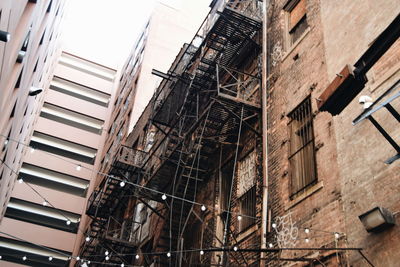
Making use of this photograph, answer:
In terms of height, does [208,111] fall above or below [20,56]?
below

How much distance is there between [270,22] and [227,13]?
1348 millimetres

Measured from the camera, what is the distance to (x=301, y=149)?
10164 millimetres

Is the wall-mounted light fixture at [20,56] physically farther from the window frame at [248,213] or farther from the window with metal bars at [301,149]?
the window with metal bars at [301,149]

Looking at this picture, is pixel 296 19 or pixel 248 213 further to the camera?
pixel 296 19

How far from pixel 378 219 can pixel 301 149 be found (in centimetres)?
344

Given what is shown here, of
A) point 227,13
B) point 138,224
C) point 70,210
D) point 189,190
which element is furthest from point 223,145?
point 70,210

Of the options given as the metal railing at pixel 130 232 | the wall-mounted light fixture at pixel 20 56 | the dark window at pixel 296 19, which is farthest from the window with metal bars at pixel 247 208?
the metal railing at pixel 130 232

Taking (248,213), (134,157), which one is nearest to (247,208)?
(248,213)

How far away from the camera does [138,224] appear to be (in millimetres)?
19906

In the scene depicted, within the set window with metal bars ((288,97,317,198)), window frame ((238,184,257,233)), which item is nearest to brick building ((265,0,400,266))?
window with metal bars ((288,97,317,198))

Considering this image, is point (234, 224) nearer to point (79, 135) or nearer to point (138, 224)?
point (138, 224)

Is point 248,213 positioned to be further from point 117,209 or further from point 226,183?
point 117,209

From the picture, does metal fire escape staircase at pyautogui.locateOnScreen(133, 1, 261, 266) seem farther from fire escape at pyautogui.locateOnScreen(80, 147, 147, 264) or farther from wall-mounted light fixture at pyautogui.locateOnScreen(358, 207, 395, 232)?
wall-mounted light fixture at pyautogui.locateOnScreen(358, 207, 395, 232)

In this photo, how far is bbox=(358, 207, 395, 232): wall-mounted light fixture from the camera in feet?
22.3
